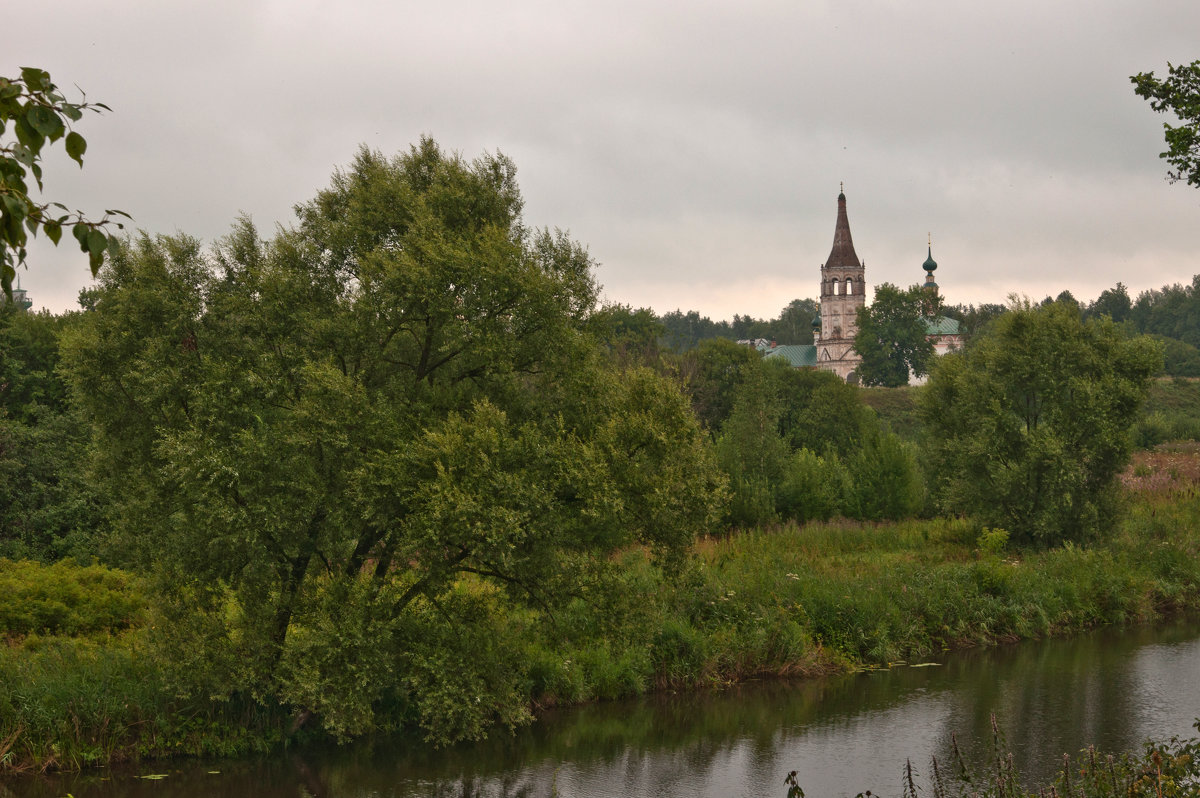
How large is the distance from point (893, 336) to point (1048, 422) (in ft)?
243

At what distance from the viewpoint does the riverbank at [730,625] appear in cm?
1781

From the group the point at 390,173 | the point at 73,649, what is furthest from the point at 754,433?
the point at 73,649

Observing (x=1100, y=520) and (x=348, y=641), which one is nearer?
(x=348, y=641)

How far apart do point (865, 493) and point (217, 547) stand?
28.0 metres

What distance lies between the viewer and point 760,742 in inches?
762

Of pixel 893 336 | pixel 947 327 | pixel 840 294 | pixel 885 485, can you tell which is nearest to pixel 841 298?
pixel 840 294

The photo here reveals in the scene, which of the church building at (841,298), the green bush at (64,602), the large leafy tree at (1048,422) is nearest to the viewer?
the green bush at (64,602)

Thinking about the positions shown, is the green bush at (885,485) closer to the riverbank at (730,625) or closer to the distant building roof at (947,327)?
the riverbank at (730,625)

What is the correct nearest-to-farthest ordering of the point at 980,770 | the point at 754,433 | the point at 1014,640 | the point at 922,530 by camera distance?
the point at 980,770, the point at 1014,640, the point at 922,530, the point at 754,433

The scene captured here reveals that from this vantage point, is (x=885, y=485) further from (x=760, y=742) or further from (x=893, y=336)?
(x=893, y=336)

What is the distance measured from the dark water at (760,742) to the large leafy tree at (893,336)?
83.4m

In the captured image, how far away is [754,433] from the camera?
39.3 m

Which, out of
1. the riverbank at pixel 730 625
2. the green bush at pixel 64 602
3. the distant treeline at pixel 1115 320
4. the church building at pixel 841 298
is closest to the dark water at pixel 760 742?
the riverbank at pixel 730 625

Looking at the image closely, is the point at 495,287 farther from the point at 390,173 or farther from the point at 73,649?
the point at 73,649
